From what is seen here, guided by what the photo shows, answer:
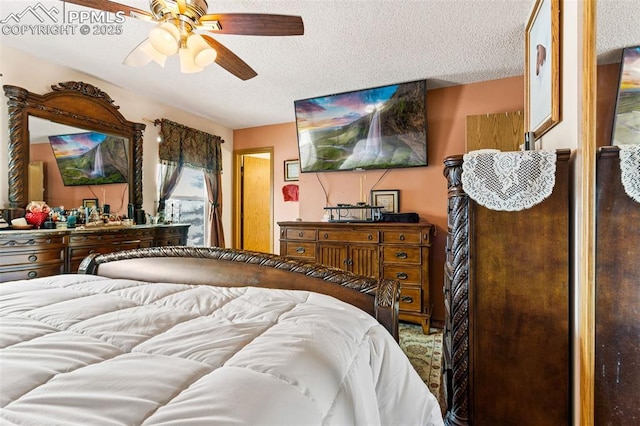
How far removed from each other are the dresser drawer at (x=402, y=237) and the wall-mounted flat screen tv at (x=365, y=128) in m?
0.86

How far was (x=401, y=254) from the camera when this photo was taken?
3016mm

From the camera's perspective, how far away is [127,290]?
124 cm

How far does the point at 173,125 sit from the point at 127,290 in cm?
334

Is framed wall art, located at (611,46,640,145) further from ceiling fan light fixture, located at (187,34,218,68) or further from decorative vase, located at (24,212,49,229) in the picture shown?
decorative vase, located at (24,212,49,229)

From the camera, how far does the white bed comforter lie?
54 cm

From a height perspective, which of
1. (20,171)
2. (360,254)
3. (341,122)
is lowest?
(360,254)

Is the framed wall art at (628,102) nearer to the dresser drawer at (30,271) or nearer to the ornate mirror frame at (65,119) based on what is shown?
the dresser drawer at (30,271)

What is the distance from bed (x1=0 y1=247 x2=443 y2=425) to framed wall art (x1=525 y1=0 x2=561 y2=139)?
1.35 meters

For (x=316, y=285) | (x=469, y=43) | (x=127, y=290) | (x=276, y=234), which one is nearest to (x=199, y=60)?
(x=127, y=290)

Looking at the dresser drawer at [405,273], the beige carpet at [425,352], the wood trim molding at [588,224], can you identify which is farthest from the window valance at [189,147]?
the wood trim molding at [588,224]

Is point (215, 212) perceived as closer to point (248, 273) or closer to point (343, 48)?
point (343, 48)

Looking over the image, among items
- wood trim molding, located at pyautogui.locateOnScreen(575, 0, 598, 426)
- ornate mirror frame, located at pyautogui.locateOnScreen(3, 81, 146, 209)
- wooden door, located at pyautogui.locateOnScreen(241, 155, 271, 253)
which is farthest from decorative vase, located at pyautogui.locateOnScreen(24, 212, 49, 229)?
wood trim molding, located at pyautogui.locateOnScreen(575, 0, 598, 426)

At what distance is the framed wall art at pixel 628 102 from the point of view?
1.14m

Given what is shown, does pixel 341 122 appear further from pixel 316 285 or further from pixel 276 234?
pixel 316 285
